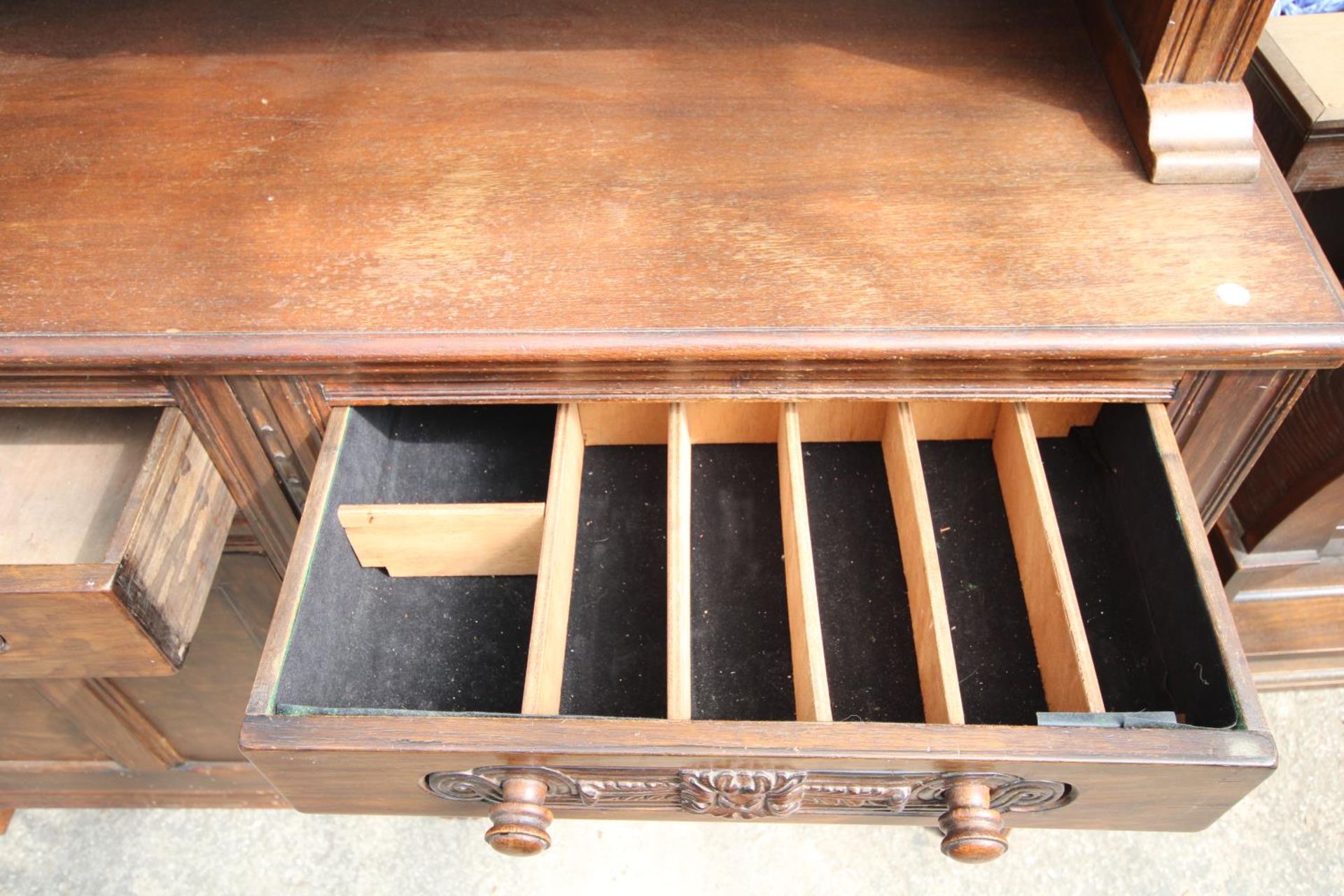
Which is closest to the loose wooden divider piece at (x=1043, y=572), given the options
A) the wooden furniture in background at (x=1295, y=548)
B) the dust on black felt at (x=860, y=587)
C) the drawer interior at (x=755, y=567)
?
the drawer interior at (x=755, y=567)

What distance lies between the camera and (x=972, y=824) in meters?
0.75

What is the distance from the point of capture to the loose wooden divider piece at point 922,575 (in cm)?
82

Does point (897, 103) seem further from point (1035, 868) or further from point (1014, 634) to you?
point (1035, 868)

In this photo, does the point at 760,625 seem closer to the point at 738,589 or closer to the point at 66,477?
the point at 738,589

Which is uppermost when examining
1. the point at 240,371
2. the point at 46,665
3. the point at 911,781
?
the point at 240,371

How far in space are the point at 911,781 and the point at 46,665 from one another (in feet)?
2.35

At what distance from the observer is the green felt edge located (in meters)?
0.75

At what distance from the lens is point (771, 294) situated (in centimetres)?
82

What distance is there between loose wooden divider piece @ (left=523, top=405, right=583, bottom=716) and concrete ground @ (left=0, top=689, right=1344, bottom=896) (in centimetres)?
61

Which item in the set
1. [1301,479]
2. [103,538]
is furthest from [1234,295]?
[103,538]

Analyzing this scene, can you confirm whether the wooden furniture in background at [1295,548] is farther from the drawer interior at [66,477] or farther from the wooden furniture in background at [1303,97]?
the drawer interior at [66,477]

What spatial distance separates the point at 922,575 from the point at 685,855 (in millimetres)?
725

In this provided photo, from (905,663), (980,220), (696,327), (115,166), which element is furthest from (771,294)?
(115,166)

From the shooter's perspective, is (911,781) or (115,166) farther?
(115,166)
